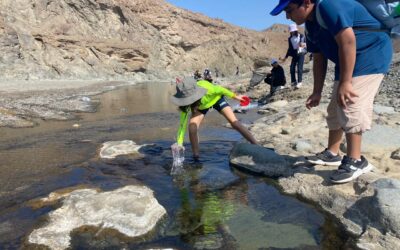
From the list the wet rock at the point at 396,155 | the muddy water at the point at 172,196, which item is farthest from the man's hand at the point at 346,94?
the wet rock at the point at 396,155

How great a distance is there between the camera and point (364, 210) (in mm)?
2973

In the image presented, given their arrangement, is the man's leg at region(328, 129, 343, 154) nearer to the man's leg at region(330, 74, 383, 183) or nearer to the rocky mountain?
the man's leg at region(330, 74, 383, 183)

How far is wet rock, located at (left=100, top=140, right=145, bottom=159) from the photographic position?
17.2 ft

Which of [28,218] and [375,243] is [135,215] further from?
[375,243]

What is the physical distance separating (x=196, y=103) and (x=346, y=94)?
2.45 m

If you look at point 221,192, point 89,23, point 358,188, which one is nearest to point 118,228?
point 221,192

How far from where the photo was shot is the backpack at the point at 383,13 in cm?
322

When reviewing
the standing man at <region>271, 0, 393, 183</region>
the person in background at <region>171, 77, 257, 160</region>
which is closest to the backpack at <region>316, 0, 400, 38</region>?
the standing man at <region>271, 0, 393, 183</region>

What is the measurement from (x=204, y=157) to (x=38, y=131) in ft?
12.6

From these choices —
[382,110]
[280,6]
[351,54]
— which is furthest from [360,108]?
[382,110]

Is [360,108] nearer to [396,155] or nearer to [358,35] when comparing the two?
[358,35]

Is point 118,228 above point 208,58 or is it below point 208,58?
below

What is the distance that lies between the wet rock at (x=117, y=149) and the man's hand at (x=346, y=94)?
2.95 m

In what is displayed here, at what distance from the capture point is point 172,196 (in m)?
3.63
